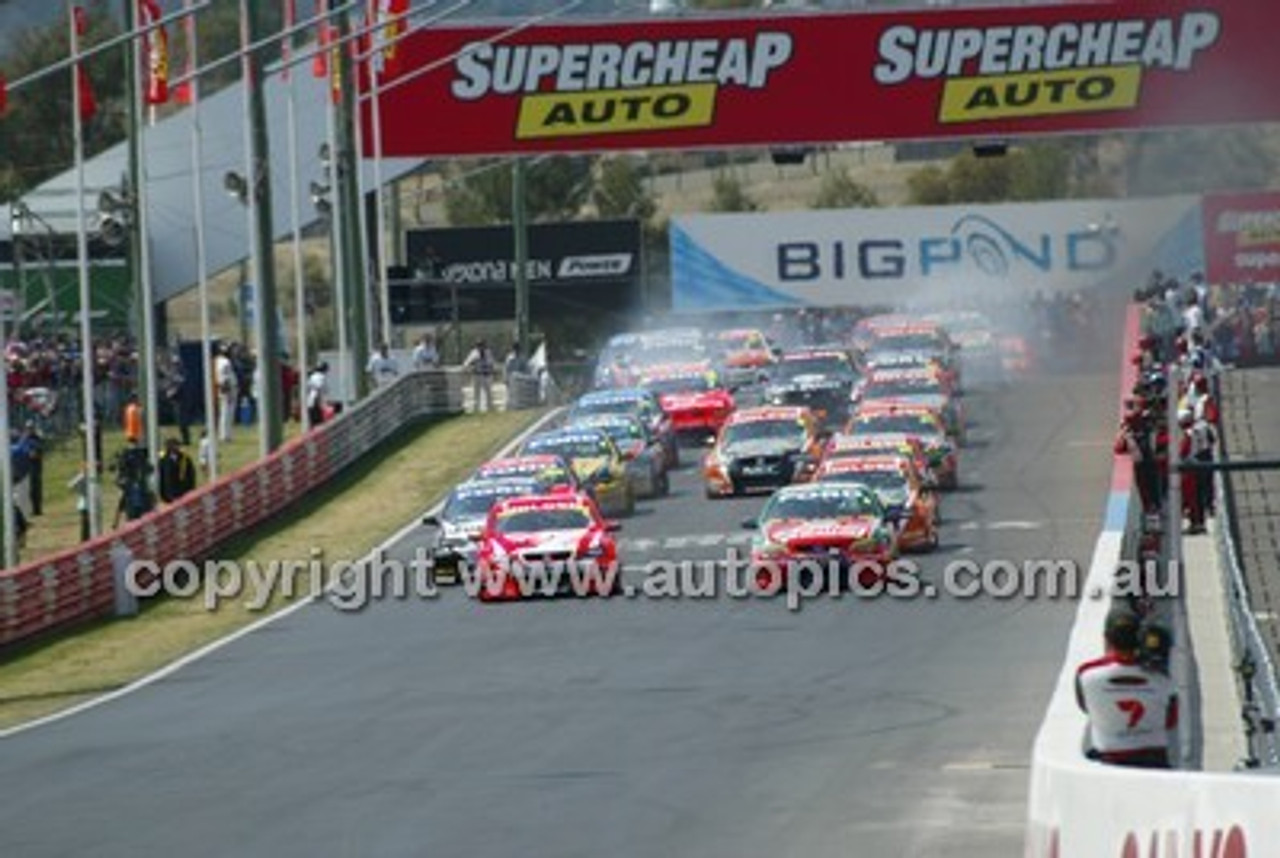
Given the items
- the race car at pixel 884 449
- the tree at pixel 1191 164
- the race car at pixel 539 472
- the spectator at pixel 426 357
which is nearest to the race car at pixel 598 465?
the race car at pixel 539 472

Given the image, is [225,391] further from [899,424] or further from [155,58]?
[899,424]

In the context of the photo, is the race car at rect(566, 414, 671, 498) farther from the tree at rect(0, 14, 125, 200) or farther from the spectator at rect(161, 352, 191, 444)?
the tree at rect(0, 14, 125, 200)

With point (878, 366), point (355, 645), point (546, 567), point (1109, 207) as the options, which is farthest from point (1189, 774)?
point (1109, 207)

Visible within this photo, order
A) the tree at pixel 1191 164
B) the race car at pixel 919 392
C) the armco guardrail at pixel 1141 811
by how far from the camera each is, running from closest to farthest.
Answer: the armco guardrail at pixel 1141 811
the race car at pixel 919 392
the tree at pixel 1191 164

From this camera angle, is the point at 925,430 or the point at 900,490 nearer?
the point at 900,490

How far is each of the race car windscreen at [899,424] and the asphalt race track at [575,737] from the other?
7140 mm

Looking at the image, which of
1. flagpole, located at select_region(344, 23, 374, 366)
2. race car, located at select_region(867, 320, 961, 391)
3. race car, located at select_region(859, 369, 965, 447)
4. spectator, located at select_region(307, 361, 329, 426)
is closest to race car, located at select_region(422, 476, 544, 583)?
race car, located at select_region(859, 369, 965, 447)

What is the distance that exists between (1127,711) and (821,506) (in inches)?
838

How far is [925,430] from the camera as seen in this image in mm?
45656

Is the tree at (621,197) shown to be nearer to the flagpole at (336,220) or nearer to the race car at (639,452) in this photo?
the flagpole at (336,220)

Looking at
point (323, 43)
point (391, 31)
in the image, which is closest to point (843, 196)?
point (391, 31)

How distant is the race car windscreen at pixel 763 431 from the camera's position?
46469mm

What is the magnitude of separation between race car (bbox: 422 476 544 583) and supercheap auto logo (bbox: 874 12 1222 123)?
27.9 meters

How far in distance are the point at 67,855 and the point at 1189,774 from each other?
9.74 m
